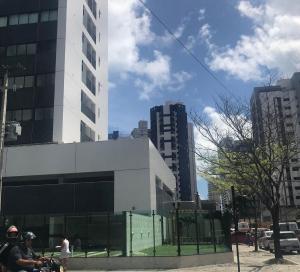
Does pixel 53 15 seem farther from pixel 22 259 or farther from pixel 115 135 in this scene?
pixel 22 259

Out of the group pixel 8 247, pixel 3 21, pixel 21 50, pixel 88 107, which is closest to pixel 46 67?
pixel 21 50

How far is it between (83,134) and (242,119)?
23440 mm

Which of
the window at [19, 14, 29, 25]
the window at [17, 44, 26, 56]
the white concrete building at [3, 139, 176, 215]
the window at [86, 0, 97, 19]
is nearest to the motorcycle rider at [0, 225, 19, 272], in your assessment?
the white concrete building at [3, 139, 176, 215]

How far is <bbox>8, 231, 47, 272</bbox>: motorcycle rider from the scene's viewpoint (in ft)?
28.6

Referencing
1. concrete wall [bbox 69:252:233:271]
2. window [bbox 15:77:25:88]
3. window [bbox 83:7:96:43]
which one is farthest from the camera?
window [bbox 83:7:96:43]

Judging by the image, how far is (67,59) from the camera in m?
44.7

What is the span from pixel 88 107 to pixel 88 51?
6068 millimetres

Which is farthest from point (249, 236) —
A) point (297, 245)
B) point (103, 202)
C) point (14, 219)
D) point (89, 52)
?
point (14, 219)

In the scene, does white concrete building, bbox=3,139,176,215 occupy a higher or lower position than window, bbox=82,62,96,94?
lower

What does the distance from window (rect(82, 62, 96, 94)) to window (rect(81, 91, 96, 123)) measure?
1.35m

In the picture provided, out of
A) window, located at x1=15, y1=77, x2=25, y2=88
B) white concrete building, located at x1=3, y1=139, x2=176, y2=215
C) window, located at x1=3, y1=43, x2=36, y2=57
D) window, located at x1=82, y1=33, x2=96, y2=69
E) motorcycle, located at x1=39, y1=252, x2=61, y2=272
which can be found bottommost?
motorcycle, located at x1=39, y1=252, x2=61, y2=272

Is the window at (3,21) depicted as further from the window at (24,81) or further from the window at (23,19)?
the window at (24,81)

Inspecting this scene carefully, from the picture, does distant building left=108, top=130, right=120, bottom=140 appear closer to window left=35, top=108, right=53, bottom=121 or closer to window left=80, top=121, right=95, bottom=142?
window left=80, top=121, right=95, bottom=142

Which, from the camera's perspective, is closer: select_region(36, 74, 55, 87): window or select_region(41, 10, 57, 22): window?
select_region(36, 74, 55, 87): window
